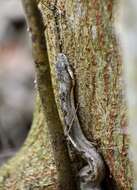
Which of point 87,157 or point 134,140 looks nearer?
point 134,140

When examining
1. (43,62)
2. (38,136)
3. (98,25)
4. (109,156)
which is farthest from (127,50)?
(38,136)

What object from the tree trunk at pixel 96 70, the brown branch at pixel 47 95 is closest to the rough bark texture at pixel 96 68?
the tree trunk at pixel 96 70

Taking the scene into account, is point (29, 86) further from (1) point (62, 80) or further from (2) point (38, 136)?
(1) point (62, 80)

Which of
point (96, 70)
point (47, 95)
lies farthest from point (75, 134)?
point (96, 70)

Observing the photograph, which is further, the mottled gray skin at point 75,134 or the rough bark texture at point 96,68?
the mottled gray skin at point 75,134

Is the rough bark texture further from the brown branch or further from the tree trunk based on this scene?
the brown branch

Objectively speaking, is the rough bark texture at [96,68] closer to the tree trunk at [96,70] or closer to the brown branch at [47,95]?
the tree trunk at [96,70]

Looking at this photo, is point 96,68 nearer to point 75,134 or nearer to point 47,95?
point 47,95
